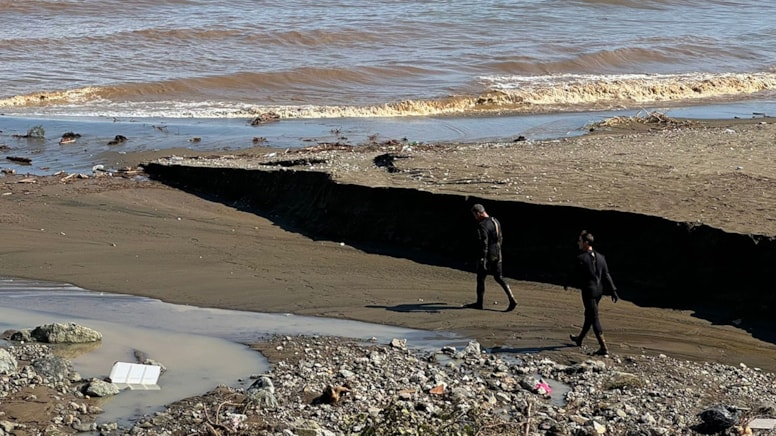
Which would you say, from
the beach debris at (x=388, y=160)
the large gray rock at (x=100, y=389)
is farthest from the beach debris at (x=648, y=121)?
the large gray rock at (x=100, y=389)

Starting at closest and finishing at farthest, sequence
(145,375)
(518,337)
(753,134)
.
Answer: (145,375) < (518,337) < (753,134)

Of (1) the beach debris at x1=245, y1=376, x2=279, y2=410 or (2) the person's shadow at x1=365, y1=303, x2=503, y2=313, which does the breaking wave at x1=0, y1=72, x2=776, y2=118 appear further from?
(1) the beach debris at x1=245, y1=376, x2=279, y2=410

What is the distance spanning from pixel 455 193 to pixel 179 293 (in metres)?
4.05

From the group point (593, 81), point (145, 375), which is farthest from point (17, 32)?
point (145, 375)

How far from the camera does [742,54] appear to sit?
36844mm

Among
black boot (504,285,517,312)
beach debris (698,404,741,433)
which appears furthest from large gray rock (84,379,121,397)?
beach debris (698,404,741,433)

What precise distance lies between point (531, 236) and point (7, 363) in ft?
22.3

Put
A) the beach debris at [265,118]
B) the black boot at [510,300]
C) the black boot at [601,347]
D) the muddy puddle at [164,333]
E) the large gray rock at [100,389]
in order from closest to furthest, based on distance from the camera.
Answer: the large gray rock at [100,389] → the muddy puddle at [164,333] → the black boot at [601,347] → the black boot at [510,300] → the beach debris at [265,118]

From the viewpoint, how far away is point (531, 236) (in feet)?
43.7

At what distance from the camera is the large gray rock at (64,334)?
1059 cm

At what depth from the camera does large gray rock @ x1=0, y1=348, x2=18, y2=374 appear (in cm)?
957

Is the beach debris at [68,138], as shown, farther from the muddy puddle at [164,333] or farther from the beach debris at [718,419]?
the beach debris at [718,419]

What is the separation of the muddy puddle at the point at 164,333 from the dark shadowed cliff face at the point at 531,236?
2.57 m

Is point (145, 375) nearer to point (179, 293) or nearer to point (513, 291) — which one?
point (179, 293)
